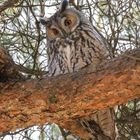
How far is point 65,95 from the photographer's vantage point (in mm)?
1746

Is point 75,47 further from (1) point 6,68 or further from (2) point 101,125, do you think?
(1) point 6,68

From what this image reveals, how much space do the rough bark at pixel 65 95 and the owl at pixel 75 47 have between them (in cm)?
65

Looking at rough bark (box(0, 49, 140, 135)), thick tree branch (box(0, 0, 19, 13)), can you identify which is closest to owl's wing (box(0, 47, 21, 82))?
rough bark (box(0, 49, 140, 135))

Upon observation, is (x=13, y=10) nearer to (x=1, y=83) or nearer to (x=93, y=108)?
(x=1, y=83)

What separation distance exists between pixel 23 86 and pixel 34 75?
72cm

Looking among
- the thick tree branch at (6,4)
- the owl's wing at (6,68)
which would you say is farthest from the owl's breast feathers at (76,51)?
the owl's wing at (6,68)

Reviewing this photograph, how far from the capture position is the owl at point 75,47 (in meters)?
2.55

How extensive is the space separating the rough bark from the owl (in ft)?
2.12

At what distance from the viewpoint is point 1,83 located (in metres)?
1.80

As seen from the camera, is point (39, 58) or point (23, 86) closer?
point (23, 86)

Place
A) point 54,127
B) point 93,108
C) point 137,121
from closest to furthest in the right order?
point 93,108 < point 137,121 < point 54,127

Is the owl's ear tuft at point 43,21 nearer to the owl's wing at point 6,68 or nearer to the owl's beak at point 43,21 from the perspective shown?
the owl's beak at point 43,21

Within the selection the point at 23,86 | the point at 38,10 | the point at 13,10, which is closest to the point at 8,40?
the point at 13,10

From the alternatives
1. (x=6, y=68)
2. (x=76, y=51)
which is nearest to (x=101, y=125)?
(x=76, y=51)
